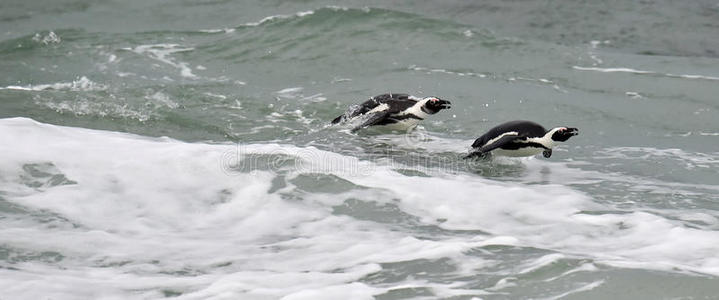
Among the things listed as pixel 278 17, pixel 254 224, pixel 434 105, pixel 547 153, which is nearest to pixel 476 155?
pixel 547 153

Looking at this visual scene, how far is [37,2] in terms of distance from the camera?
15.7m

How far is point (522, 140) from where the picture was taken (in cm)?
802

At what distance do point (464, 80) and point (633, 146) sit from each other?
9.80 ft

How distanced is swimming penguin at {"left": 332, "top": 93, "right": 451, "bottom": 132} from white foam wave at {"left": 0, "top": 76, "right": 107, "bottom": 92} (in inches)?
127

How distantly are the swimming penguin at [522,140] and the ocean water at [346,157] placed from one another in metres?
0.15

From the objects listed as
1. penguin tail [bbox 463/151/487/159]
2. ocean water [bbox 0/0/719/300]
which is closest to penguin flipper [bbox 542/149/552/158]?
ocean water [bbox 0/0/719/300]

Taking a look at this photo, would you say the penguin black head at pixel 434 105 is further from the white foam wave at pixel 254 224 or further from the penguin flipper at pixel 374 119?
the white foam wave at pixel 254 224

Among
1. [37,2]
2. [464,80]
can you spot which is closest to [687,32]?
[464,80]

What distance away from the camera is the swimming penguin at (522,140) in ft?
26.3

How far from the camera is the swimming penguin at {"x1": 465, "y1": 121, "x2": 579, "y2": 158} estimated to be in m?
8.02

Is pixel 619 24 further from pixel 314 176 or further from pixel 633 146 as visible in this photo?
pixel 314 176

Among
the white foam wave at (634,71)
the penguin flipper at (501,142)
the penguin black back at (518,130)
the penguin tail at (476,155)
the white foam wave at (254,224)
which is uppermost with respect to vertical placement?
the white foam wave at (634,71)

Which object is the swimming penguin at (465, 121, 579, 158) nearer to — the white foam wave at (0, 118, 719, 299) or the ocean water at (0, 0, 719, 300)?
the ocean water at (0, 0, 719, 300)

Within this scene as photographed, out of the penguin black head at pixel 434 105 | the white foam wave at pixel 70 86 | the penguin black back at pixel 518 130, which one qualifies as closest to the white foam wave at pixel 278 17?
the white foam wave at pixel 70 86
